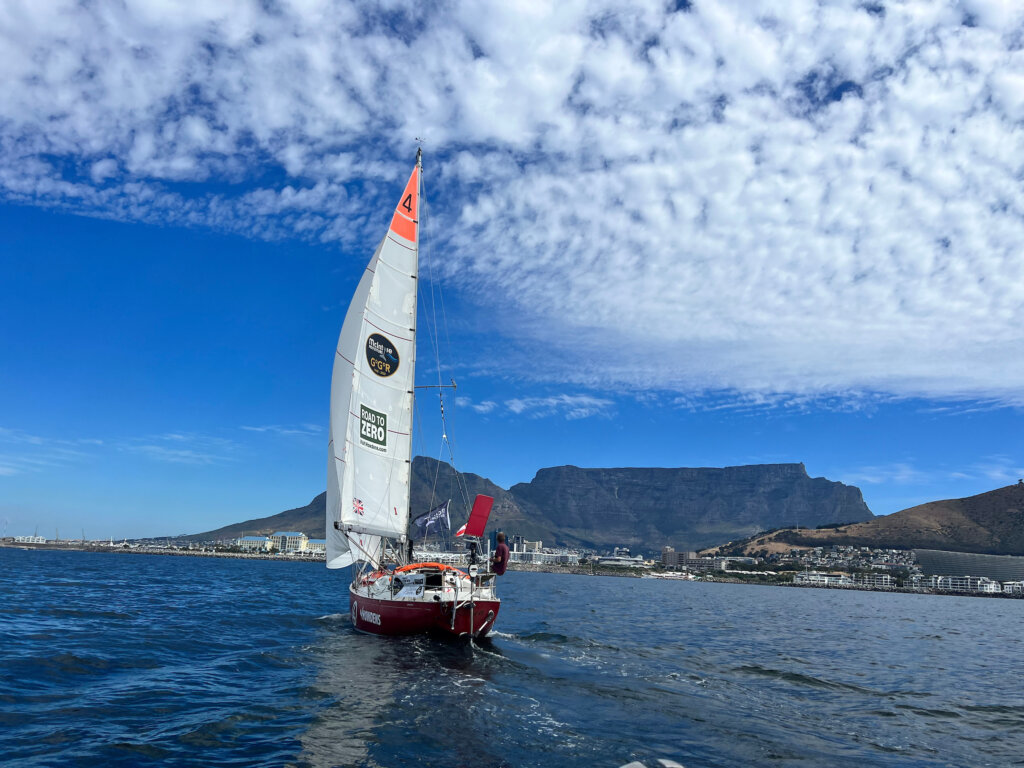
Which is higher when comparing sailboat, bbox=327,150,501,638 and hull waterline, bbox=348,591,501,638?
sailboat, bbox=327,150,501,638

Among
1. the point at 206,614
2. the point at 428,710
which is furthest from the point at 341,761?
the point at 206,614

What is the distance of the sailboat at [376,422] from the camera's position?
2780 centimetres

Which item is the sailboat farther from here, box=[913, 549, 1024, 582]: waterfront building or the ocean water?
box=[913, 549, 1024, 582]: waterfront building

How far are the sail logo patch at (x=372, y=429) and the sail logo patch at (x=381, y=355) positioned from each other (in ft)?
6.34

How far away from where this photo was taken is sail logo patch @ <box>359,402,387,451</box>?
1107 inches

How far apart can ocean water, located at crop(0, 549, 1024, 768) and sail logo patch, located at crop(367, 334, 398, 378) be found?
12.1 m

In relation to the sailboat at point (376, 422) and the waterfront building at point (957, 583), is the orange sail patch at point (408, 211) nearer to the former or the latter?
the sailboat at point (376, 422)

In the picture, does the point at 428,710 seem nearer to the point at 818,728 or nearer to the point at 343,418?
the point at 818,728

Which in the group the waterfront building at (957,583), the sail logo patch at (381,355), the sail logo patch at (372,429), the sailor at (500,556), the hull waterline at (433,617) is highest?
the sail logo patch at (381,355)

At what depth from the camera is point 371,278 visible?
1150 inches

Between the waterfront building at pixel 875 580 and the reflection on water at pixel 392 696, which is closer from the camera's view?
the reflection on water at pixel 392 696

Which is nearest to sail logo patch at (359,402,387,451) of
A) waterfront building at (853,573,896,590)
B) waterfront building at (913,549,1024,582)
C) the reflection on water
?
the reflection on water

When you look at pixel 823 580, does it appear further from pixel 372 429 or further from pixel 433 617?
pixel 433 617

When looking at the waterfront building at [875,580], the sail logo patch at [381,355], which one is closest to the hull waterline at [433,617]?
the sail logo patch at [381,355]
